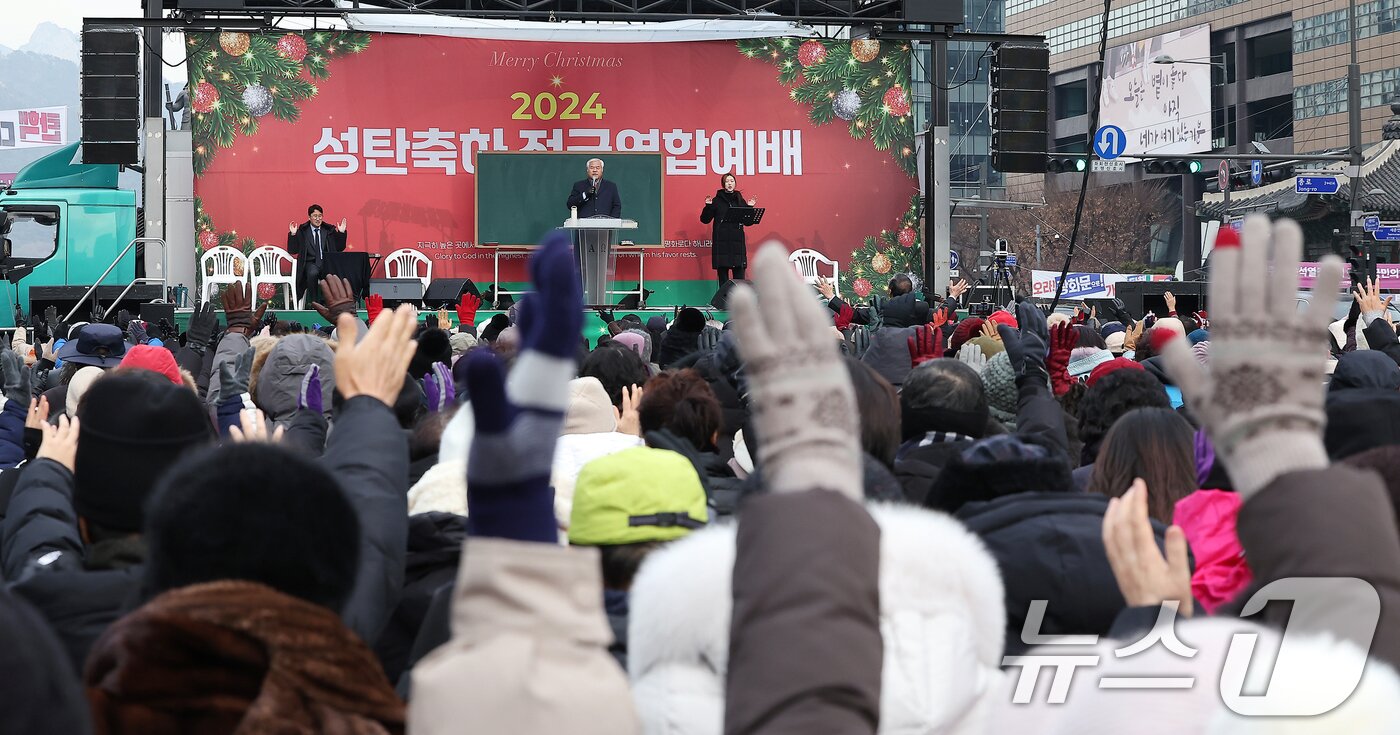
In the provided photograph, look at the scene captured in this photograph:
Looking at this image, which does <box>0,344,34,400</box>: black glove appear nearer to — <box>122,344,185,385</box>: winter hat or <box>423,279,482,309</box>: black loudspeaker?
<box>122,344,185,385</box>: winter hat

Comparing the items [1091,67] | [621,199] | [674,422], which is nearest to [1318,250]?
[1091,67]

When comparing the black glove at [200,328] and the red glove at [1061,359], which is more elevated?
the black glove at [200,328]

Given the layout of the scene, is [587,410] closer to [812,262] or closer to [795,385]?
[795,385]

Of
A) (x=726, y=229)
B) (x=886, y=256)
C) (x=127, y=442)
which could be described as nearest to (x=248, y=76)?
(x=726, y=229)

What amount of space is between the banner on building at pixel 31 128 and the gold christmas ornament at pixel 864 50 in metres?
42.4

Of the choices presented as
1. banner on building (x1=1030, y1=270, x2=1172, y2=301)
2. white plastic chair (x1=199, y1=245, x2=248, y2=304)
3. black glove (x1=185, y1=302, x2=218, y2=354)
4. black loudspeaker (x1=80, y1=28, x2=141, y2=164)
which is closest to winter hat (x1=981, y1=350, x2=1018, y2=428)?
black glove (x1=185, y1=302, x2=218, y2=354)

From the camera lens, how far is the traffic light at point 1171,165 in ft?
67.1

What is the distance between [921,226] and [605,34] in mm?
4180

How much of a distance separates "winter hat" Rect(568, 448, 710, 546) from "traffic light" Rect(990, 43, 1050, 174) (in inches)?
529

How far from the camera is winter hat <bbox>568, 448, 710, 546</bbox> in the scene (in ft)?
7.16

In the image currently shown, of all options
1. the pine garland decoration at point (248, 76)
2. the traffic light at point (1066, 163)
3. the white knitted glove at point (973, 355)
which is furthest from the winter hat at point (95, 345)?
the traffic light at point (1066, 163)

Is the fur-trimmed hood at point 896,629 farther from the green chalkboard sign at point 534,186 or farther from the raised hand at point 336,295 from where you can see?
the green chalkboard sign at point 534,186

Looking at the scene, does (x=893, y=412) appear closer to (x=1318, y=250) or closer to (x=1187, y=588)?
(x=1187, y=588)

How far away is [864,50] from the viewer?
54.5 ft
